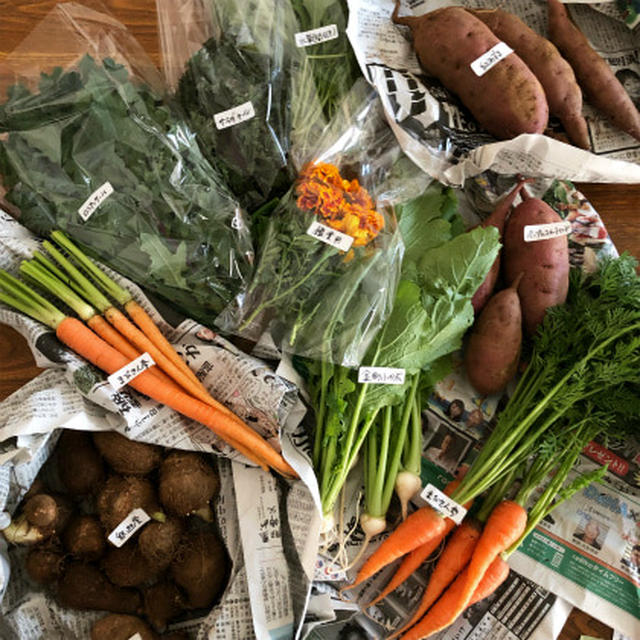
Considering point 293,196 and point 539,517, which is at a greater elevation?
point 293,196

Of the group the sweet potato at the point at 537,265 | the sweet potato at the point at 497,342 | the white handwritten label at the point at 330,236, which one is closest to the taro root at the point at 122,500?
the white handwritten label at the point at 330,236

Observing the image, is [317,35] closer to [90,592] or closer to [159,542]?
[159,542]

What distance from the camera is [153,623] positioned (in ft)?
3.58

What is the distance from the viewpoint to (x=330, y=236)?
1.06 m

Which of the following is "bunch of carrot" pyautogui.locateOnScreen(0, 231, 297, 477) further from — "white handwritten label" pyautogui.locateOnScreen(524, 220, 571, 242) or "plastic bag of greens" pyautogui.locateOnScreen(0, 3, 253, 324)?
"white handwritten label" pyautogui.locateOnScreen(524, 220, 571, 242)

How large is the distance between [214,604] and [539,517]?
1.88 feet

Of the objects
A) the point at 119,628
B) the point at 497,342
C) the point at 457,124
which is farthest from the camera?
the point at 457,124

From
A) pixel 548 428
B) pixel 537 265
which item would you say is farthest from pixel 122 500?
pixel 537 265

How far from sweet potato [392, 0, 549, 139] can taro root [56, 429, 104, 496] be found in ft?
3.16

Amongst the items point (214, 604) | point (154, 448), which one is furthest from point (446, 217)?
point (214, 604)

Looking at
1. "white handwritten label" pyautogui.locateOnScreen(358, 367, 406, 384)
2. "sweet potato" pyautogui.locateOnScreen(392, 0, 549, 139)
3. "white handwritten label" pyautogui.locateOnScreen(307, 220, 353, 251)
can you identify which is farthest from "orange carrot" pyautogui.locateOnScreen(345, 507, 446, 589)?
"sweet potato" pyautogui.locateOnScreen(392, 0, 549, 139)

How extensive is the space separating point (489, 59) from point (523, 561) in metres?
0.93

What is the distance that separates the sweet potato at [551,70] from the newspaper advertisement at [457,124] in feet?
0.15

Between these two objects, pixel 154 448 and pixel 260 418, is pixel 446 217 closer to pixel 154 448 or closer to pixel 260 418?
pixel 260 418
